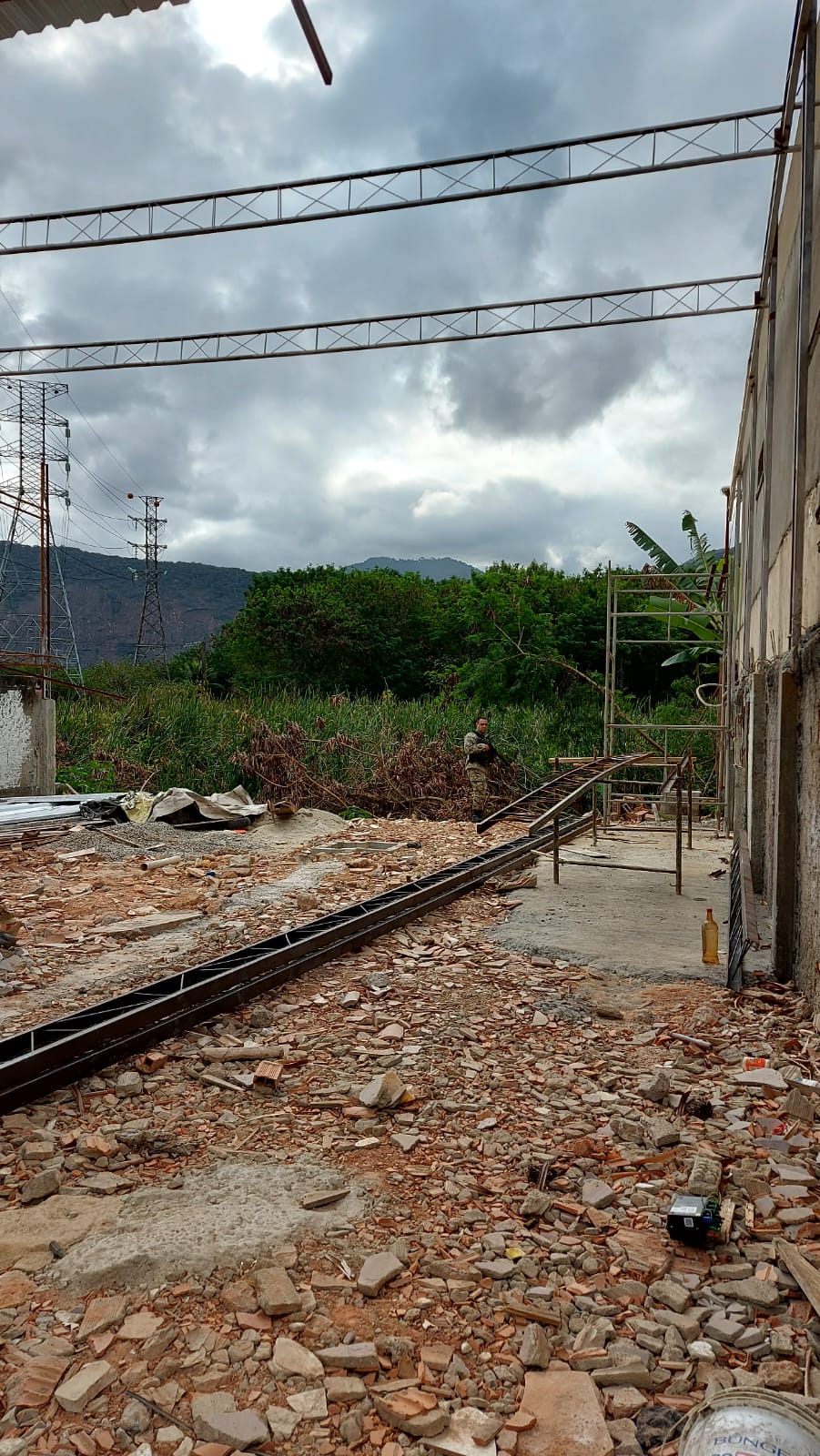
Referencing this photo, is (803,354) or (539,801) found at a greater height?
(803,354)

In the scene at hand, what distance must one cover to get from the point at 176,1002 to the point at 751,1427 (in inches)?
162

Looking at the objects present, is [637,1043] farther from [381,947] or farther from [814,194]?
[814,194]

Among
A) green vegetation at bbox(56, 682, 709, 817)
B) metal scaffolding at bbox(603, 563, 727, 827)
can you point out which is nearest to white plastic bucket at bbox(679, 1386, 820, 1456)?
metal scaffolding at bbox(603, 563, 727, 827)

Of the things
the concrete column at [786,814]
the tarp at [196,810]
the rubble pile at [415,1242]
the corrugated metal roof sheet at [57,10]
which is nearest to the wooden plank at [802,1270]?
the rubble pile at [415,1242]

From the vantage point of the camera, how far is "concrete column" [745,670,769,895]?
315 inches

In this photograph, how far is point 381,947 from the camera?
754cm

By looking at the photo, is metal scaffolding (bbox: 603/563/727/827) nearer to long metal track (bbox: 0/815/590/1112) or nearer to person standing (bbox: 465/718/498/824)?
person standing (bbox: 465/718/498/824)

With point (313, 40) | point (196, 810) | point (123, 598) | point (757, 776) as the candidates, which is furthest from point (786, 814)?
point (123, 598)

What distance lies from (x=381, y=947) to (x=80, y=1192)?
4025mm

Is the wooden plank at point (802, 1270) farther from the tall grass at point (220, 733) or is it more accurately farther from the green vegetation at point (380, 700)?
the tall grass at point (220, 733)

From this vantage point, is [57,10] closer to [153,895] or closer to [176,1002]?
[176,1002]

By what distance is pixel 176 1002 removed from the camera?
559cm

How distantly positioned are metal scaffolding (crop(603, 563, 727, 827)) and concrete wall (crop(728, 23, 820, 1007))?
2.24 metres

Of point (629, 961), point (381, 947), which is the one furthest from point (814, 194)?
point (381, 947)
